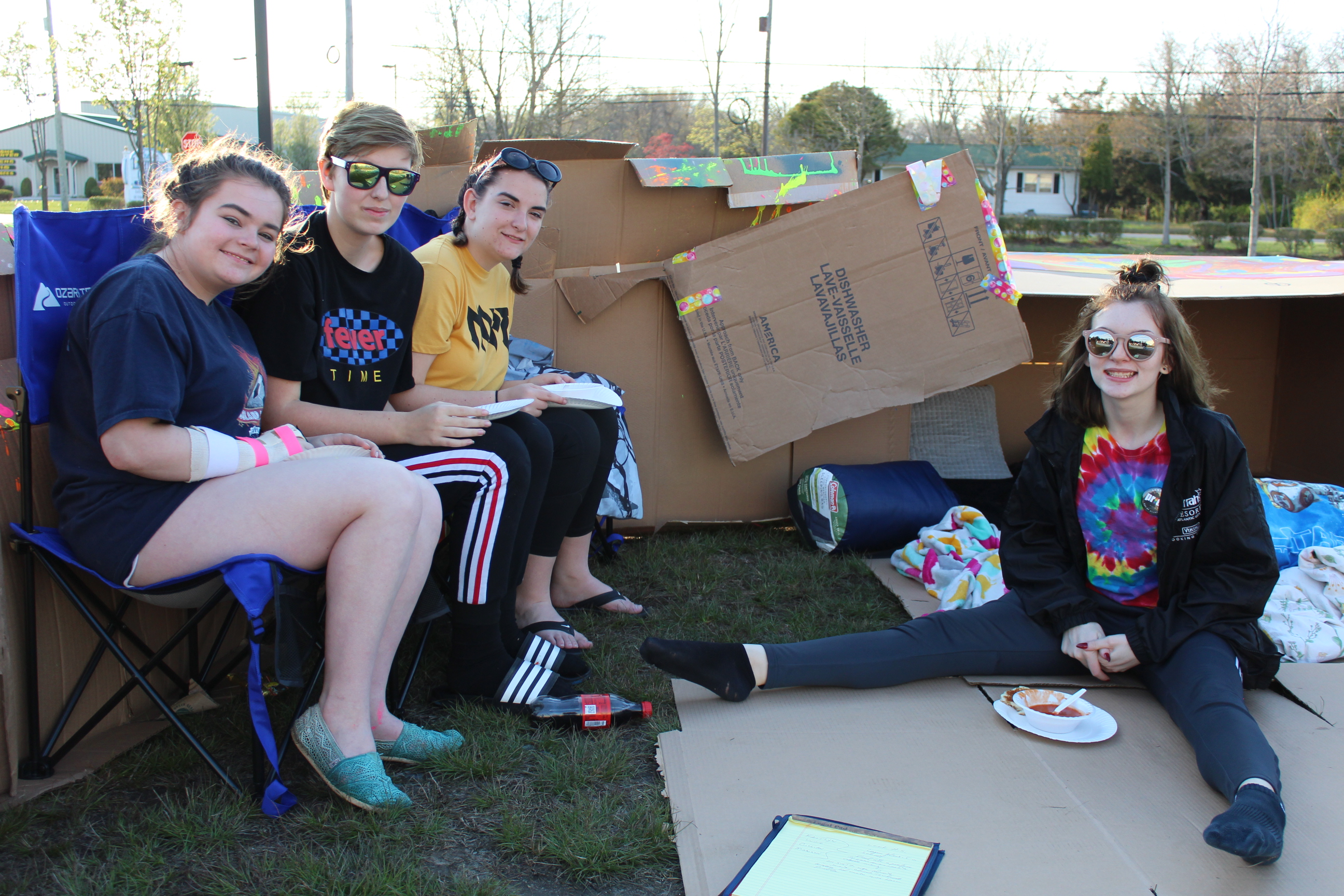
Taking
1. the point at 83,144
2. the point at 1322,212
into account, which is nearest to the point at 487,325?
the point at 1322,212

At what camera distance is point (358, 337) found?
82.4 inches

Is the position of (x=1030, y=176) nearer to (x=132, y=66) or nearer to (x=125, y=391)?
(x=132, y=66)

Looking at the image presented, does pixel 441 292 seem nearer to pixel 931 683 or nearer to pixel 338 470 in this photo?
pixel 338 470

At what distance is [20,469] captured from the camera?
1652 millimetres

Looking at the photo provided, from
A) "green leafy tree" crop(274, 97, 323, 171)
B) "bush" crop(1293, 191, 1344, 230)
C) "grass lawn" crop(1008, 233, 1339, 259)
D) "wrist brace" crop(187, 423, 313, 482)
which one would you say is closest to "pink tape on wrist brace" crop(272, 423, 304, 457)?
"wrist brace" crop(187, 423, 313, 482)

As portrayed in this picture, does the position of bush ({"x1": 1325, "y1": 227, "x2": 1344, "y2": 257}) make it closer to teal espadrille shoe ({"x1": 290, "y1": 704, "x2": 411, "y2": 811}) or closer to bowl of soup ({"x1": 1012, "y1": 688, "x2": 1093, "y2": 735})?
bowl of soup ({"x1": 1012, "y1": 688, "x2": 1093, "y2": 735})

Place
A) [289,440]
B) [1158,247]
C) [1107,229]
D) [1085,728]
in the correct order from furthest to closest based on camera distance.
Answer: [1107,229], [1158,247], [1085,728], [289,440]

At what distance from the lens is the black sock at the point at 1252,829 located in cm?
142

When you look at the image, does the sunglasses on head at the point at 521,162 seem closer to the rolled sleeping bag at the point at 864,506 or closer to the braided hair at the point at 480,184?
the braided hair at the point at 480,184

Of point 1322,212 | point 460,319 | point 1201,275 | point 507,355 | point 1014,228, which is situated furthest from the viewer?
point 1014,228

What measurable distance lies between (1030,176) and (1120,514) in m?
46.5

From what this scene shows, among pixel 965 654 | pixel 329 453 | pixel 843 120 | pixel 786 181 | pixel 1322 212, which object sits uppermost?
pixel 843 120

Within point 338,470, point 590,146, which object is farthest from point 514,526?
point 590,146

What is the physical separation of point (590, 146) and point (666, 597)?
155 cm
